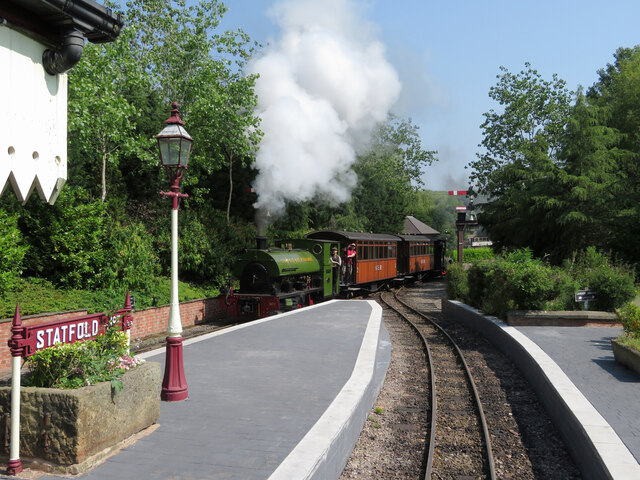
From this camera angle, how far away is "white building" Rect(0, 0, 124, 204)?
366 cm

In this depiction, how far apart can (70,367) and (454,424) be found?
5.56m

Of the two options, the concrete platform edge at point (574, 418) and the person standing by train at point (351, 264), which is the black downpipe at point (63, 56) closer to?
the concrete platform edge at point (574, 418)

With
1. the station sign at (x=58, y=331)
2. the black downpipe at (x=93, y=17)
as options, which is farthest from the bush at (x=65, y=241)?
the black downpipe at (x=93, y=17)

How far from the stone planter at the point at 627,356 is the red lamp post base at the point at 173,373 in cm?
713

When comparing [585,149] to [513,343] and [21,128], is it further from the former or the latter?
[21,128]

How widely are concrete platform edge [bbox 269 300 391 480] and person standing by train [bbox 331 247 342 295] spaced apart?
10.3 m

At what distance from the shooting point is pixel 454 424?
25.4ft

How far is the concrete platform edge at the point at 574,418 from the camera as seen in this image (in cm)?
507

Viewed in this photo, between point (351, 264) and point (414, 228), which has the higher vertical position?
point (414, 228)

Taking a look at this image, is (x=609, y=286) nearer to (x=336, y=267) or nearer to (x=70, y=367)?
(x=336, y=267)

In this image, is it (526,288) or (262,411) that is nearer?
(262,411)

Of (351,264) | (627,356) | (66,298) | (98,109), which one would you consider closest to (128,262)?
(66,298)

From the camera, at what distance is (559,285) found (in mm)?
13578

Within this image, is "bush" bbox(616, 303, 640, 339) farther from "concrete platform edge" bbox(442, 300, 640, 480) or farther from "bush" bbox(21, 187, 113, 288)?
"bush" bbox(21, 187, 113, 288)
